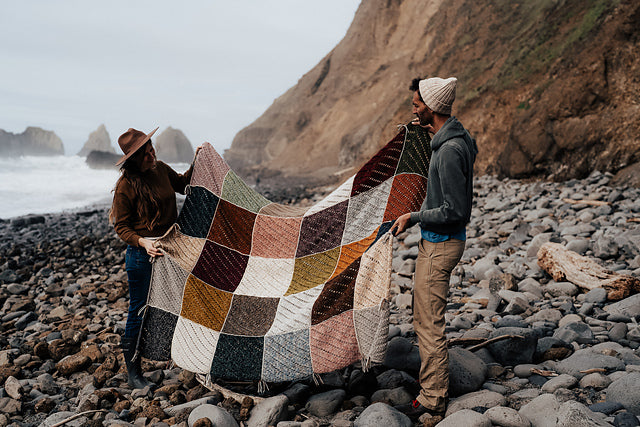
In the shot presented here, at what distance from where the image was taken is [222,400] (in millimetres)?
3959

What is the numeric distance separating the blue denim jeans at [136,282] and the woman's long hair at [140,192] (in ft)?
0.91

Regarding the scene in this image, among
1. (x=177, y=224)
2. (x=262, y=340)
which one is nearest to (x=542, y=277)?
(x=262, y=340)

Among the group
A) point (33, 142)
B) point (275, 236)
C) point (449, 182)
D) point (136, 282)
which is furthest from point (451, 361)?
point (33, 142)

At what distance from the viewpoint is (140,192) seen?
3.91m

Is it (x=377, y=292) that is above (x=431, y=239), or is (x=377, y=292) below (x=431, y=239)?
below

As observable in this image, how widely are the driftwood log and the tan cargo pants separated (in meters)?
3.14

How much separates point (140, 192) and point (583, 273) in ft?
17.5

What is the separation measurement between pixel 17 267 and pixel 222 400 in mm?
8849

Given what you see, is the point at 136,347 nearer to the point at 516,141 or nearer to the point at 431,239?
the point at 431,239

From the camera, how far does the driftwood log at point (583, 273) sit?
516 centimetres

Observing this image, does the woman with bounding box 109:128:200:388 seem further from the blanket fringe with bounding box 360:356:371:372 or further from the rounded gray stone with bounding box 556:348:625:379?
the rounded gray stone with bounding box 556:348:625:379

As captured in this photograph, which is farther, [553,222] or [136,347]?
[553,222]

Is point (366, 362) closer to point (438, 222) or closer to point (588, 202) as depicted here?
point (438, 222)

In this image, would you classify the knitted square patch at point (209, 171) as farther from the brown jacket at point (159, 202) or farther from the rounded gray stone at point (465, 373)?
the rounded gray stone at point (465, 373)
